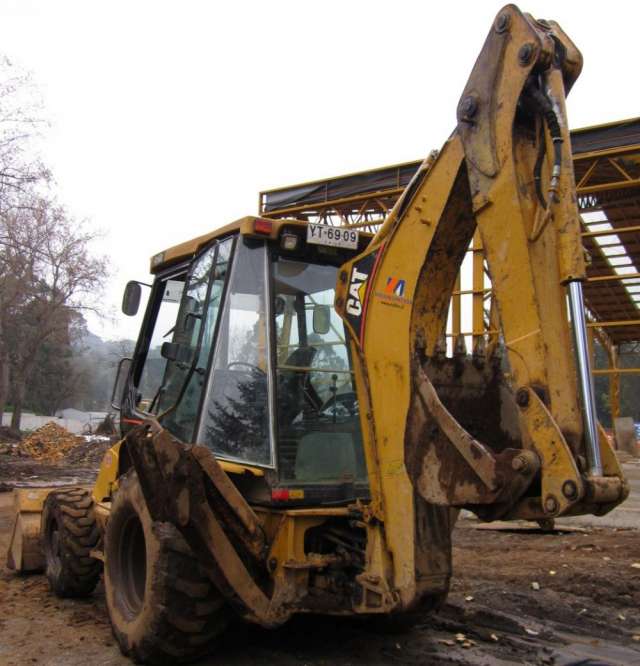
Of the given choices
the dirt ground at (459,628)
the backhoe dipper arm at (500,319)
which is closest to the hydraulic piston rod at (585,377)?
the backhoe dipper arm at (500,319)

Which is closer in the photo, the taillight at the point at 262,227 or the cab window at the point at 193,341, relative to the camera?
the taillight at the point at 262,227

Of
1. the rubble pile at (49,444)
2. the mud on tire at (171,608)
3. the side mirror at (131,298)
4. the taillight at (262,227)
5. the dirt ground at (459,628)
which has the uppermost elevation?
the taillight at (262,227)

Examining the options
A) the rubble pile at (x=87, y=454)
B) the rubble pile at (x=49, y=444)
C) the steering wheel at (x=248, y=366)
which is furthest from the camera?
the rubble pile at (x=49, y=444)

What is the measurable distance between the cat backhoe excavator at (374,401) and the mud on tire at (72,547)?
1.14m

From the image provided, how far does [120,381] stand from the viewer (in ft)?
20.4

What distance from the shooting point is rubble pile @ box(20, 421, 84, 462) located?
73.6 feet

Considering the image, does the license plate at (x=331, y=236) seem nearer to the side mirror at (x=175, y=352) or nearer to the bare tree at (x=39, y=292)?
the side mirror at (x=175, y=352)

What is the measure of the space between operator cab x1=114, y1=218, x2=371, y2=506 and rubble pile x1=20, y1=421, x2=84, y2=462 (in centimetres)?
1899

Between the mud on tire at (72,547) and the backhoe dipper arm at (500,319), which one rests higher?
the backhoe dipper arm at (500,319)

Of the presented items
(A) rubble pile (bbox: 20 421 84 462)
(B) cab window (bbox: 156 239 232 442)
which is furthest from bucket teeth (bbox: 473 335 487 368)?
(A) rubble pile (bbox: 20 421 84 462)

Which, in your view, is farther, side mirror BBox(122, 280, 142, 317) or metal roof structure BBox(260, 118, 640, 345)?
metal roof structure BBox(260, 118, 640, 345)

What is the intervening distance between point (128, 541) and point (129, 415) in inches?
49.4

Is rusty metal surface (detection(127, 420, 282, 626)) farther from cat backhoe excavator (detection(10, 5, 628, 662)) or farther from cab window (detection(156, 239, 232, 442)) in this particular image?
cab window (detection(156, 239, 232, 442))

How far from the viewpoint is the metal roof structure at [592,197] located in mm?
13203
